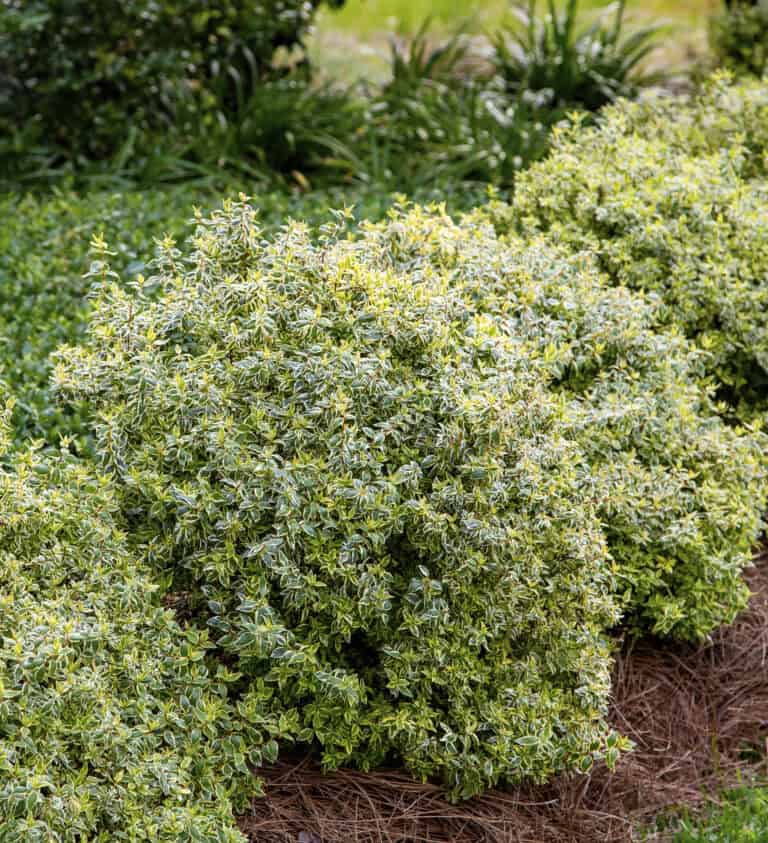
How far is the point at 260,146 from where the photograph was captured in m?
6.92

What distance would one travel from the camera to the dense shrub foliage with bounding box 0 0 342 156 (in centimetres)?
693

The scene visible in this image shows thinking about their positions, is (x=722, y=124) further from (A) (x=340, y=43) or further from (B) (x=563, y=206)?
(A) (x=340, y=43)

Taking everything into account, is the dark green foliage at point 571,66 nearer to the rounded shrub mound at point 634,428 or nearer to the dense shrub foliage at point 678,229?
the dense shrub foliage at point 678,229

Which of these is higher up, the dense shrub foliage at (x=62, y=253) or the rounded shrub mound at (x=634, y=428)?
the rounded shrub mound at (x=634, y=428)

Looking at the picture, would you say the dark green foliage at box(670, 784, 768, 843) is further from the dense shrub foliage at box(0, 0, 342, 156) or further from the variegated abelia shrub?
the dense shrub foliage at box(0, 0, 342, 156)

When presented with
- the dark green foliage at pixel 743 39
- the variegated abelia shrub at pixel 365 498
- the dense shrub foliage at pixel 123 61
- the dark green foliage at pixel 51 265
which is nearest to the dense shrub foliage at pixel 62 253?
the dark green foliage at pixel 51 265

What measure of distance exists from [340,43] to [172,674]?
8454 mm

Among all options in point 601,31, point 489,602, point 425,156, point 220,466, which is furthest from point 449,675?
point 601,31

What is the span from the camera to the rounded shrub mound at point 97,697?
248cm

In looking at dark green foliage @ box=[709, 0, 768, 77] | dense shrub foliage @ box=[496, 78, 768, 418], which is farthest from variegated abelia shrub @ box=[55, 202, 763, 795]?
dark green foliage @ box=[709, 0, 768, 77]

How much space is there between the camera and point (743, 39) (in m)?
8.30

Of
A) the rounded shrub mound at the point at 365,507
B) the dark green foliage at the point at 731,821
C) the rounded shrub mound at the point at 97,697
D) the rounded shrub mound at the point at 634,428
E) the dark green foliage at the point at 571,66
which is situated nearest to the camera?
the rounded shrub mound at the point at 97,697

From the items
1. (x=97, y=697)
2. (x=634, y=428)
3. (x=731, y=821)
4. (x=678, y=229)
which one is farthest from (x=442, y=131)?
(x=97, y=697)

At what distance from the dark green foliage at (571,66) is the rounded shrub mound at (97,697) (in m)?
5.11
